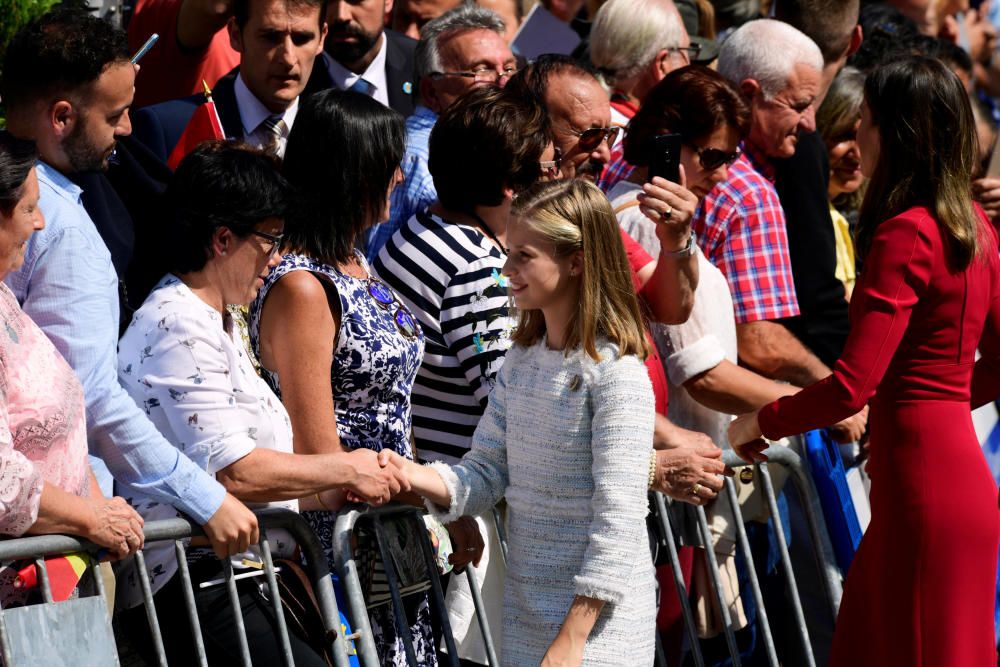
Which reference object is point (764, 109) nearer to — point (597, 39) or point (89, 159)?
point (597, 39)

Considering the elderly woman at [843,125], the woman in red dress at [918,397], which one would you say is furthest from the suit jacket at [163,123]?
the elderly woman at [843,125]

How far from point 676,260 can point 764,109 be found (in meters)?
1.74

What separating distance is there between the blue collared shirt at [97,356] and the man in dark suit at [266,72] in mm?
1715

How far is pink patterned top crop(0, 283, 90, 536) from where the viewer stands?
2973mm

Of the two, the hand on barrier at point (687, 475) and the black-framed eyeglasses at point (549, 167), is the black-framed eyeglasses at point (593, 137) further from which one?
the hand on barrier at point (687, 475)

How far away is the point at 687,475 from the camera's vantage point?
388 cm

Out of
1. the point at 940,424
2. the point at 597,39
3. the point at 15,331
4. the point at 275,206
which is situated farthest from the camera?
the point at 597,39

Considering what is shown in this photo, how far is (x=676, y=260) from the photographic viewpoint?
422 cm

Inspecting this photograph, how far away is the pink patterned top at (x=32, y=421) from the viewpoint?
2.97 meters

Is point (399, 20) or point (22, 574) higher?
point (399, 20)

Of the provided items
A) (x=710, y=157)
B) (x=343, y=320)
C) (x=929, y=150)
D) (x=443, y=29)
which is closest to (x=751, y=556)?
(x=710, y=157)

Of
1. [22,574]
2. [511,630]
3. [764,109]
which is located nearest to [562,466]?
[511,630]

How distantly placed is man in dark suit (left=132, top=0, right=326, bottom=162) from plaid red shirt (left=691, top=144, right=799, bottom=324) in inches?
62.2

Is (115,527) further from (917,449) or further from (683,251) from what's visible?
(917,449)
